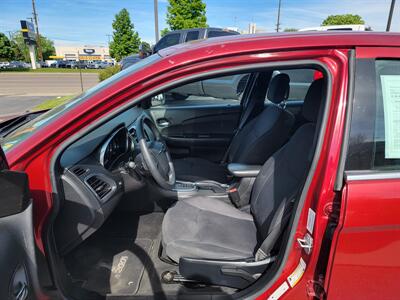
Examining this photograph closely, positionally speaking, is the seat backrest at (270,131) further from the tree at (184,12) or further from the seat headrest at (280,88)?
the tree at (184,12)

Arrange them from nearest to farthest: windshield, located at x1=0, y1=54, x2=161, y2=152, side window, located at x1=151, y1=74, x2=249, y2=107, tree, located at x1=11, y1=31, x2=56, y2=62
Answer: windshield, located at x1=0, y1=54, x2=161, y2=152, side window, located at x1=151, y1=74, x2=249, y2=107, tree, located at x1=11, y1=31, x2=56, y2=62

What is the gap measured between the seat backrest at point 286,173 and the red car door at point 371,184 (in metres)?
0.34

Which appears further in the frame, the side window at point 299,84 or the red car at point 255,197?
the side window at point 299,84

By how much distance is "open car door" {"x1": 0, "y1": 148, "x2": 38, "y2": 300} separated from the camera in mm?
929

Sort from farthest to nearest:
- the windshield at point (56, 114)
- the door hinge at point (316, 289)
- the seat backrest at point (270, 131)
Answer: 1. the seat backrest at point (270, 131)
2. the windshield at point (56, 114)
3. the door hinge at point (316, 289)

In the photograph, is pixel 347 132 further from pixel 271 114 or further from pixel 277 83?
pixel 277 83

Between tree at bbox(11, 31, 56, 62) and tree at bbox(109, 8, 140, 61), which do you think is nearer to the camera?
tree at bbox(109, 8, 140, 61)

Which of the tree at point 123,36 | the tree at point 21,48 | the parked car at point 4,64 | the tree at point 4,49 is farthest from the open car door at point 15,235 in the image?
the tree at point 21,48

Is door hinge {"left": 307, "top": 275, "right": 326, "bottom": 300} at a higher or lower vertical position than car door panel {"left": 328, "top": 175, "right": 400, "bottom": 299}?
lower

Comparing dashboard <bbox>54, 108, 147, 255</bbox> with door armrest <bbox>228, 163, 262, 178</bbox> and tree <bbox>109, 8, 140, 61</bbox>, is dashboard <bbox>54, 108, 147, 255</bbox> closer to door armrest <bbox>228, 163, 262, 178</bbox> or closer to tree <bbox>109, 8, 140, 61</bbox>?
door armrest <bbox>228, 163, 262, 178</bbox>

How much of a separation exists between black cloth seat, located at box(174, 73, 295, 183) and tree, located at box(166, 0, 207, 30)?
53.0ft

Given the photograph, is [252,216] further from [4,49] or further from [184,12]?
[4,49]

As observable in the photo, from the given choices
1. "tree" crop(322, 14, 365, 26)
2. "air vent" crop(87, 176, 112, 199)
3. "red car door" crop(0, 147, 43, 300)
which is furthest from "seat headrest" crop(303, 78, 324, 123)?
"tree" crop(322, 14, 365, 26)

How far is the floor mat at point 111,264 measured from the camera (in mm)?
1740
